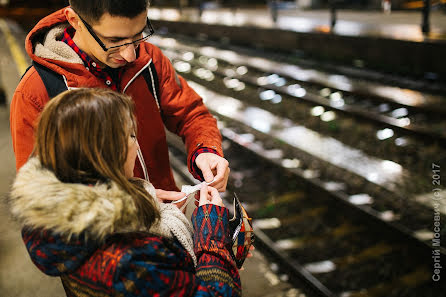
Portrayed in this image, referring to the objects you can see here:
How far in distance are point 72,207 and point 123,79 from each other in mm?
669

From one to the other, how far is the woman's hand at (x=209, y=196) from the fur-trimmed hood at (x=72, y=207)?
1.11ft

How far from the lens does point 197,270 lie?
1.24 m

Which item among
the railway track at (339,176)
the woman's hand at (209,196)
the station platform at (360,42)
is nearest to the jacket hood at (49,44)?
the woman's hand at (209,196)

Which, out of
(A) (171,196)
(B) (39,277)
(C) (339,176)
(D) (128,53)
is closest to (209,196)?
(A) (171,196)

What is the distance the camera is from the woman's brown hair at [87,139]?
1101 mm

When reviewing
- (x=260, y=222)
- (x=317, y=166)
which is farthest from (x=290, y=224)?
(x=317, y=166)

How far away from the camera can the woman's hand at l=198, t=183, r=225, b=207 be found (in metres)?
1.41

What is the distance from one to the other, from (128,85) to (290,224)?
2.78m

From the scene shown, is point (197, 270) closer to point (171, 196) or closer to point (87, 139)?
point (171, 196)

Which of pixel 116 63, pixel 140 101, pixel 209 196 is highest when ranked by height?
pixel 116 63

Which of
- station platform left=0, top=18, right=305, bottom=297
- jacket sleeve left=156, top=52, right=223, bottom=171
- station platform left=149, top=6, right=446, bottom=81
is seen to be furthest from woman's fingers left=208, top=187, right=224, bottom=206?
station platform left=149, top=6, right=446, bottom=81

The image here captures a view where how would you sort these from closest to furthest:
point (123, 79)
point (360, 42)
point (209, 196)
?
point (209, 196) < point (123, 79) < point (360, 42)

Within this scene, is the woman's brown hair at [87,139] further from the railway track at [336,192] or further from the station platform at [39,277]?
the railway track at [336,192]

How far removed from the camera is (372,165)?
15.2ft
